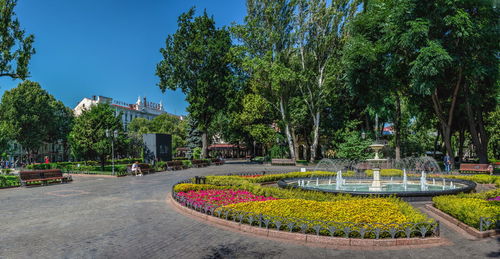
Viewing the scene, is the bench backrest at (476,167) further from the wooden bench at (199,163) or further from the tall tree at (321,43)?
the wooden bench at (199,163)

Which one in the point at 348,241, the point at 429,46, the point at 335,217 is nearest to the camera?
the point at 348,241

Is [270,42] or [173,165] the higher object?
[270,42]

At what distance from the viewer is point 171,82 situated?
39906 millimetres

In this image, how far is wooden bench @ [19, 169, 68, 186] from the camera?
20078 mm

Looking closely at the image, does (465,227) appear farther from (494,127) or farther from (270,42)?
(494,127)

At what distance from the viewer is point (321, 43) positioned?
33844 mm

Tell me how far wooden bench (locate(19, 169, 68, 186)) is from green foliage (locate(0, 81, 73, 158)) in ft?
105

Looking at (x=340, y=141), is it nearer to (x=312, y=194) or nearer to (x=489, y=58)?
(x=489, y=58)

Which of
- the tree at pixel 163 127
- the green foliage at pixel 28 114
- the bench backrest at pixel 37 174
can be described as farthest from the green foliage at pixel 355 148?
the green foliage at pixel 28 114

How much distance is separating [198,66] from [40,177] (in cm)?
2363

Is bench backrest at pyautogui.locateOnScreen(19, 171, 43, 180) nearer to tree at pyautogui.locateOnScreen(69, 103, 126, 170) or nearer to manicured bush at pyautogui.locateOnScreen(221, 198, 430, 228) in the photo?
tree at pyautogui.locateOnScreen(69, 103, 126, 170)

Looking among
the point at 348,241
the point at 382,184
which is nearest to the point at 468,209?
the point at 348,241

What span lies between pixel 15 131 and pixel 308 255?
55871 millimetres

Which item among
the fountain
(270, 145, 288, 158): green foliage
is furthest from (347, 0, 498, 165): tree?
(270, 145, 288, 158): green foliage
